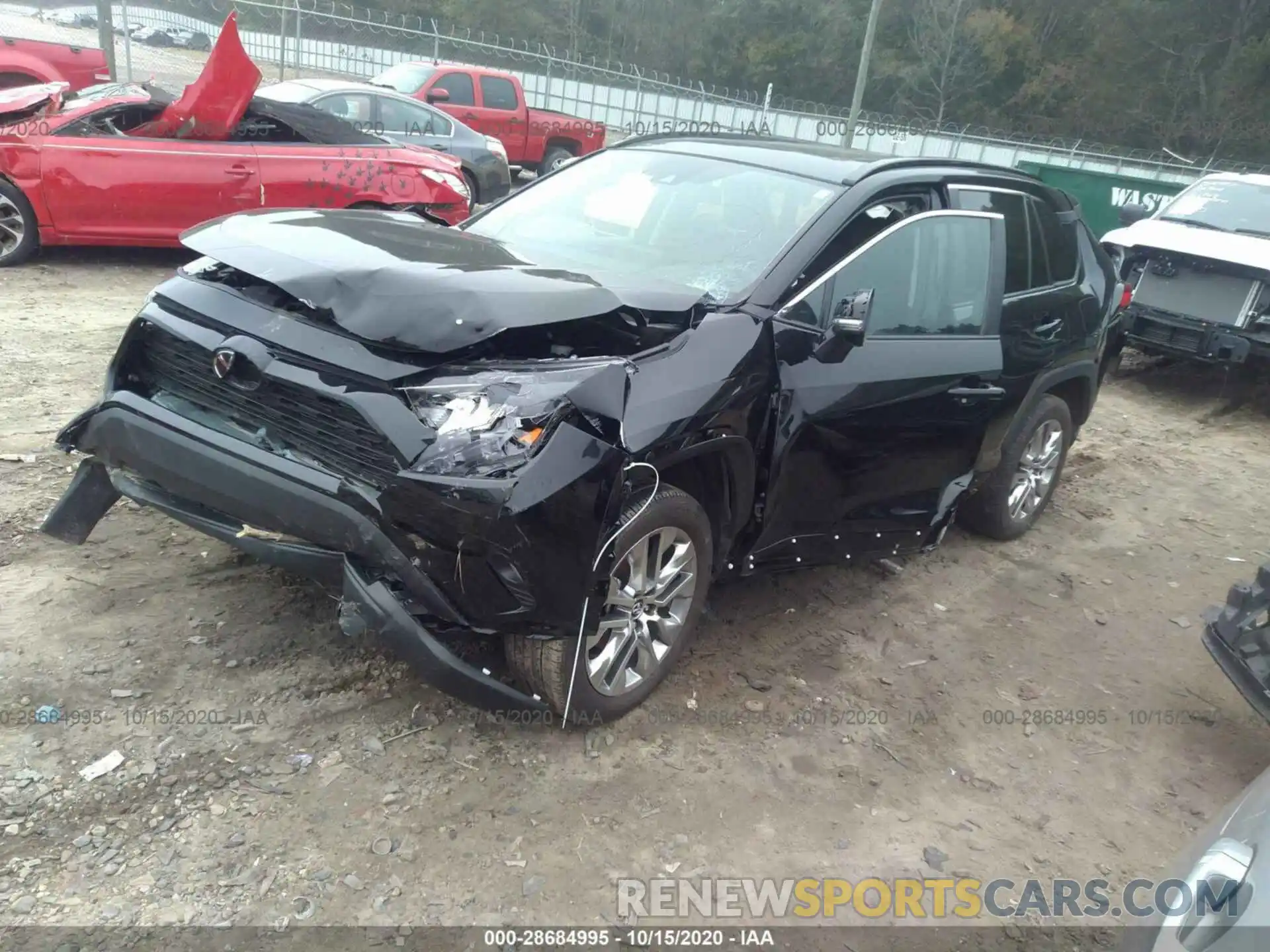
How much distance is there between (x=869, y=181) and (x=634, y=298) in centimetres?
127

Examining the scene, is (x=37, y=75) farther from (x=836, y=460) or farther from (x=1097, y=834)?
(x=1097, y=834)

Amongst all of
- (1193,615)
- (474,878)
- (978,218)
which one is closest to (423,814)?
(474,878)

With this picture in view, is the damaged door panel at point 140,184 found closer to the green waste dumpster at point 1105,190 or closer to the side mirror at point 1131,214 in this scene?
the side mirror at point 1131,214

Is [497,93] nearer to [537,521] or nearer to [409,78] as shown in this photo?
[409,78]

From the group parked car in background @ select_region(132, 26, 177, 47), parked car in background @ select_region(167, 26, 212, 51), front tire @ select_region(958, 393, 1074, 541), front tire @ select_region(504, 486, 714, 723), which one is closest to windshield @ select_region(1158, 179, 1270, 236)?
front tire @ select_region(958, 393, 1074, 541)

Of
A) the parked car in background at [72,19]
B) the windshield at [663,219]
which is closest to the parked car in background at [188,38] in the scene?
the parked car in background at [72,19]

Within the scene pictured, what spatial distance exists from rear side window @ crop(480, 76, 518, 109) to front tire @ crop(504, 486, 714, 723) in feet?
41.3

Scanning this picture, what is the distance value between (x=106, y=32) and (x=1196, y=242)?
41.4 ft

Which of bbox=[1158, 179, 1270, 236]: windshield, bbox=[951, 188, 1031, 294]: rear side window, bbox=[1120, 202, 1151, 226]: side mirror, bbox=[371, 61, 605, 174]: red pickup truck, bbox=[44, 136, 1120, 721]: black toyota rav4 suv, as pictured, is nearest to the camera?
bbox=[44, 136, 1120, 721]: black toyota rav4 suv

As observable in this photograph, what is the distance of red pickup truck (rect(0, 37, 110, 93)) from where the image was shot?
10.3 metres

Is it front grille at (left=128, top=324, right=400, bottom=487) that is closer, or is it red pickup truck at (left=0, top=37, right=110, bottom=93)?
front grille at (left=128, top=324, right=400, bottom=487)

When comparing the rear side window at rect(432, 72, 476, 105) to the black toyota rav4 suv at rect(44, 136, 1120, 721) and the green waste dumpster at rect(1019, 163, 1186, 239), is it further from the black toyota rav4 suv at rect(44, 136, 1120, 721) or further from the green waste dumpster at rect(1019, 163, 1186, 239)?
the black toyota rav4 suv at rect(44, 136, 1120, 721)

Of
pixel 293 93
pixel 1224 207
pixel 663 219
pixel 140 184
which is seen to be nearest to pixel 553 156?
pixel 293 93

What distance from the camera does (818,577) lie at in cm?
459
